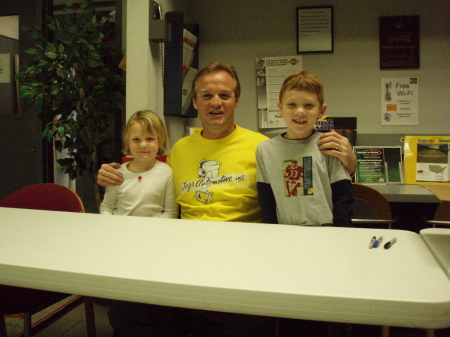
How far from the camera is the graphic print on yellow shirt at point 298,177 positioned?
1.11 metres

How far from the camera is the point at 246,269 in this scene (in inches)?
22.4

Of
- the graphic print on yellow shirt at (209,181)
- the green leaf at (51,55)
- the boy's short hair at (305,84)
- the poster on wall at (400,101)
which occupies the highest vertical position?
the green leaf at (51,55)

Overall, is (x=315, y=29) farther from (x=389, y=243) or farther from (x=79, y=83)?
(x=389, y=243)

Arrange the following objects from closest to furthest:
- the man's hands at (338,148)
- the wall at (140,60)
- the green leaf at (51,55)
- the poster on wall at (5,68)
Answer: the man's hands at (338,148), the wall at (140,60), the green leaf at (51,55), the poster on wall at (5,68)

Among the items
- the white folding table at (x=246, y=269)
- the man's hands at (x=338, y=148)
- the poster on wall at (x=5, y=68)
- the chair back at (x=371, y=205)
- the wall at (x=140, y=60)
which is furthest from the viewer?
the poster on wall at (x=5, y=68)

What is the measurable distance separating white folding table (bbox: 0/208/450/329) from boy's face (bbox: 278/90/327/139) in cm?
42

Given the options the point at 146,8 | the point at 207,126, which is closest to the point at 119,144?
the point at 146,8

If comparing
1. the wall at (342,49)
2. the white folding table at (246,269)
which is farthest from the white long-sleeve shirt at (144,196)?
the wall at (342,49)

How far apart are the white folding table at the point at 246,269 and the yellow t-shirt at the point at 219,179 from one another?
396mm

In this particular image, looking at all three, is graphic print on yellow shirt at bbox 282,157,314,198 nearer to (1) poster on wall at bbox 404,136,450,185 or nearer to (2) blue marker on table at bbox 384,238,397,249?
(2) blue marker on table at bbox 384,238,397,249

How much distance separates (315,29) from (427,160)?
1.19 meters

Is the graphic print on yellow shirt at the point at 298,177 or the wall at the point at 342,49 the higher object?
the wall at the point at 342,49

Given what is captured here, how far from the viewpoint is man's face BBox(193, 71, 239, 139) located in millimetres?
1350

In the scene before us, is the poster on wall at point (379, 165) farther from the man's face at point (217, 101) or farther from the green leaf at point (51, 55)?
the green leaf at point (51, 55)
